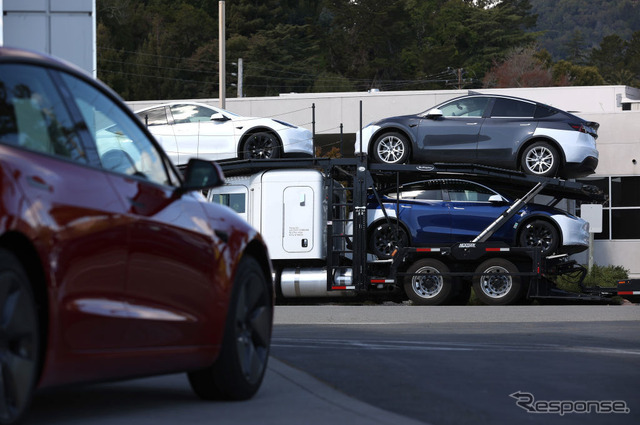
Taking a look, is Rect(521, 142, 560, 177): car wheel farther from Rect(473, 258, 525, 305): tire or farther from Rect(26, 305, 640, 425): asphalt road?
Rect(26, 305, 640, 425): asphalt road

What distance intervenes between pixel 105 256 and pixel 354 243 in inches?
626

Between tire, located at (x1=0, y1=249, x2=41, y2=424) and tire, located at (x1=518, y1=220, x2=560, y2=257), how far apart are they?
1714 centimetres

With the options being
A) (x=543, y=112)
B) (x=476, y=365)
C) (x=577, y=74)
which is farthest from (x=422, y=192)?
(x=577, y=74)

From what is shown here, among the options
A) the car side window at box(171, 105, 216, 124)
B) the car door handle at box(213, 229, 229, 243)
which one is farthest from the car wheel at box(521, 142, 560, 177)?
the car door handle at box(213, 229, 229, 243)

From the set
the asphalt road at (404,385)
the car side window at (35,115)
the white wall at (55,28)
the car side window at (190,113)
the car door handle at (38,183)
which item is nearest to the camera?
the car door handle at (38,183)

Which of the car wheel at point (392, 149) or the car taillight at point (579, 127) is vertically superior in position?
the car taillight at point (579, 127)

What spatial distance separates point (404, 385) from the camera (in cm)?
746

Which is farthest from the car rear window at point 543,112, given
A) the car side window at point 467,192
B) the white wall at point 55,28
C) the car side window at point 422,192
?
the white wall at point 55,28

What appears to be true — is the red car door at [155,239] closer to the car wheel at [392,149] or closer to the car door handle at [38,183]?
the car door handle at [38,183]

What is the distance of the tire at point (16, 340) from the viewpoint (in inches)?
165

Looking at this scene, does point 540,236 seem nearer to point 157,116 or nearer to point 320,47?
point 157,116

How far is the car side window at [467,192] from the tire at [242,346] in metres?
14.7

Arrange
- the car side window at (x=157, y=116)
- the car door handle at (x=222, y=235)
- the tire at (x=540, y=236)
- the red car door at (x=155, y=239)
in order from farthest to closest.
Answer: the car side window at (x=157, y=116) → the tire at (x=540, y=236) → the car door handle at (x=222, y=235) → the red car door at (x=155, y=239)

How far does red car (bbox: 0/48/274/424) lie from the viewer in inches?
168
